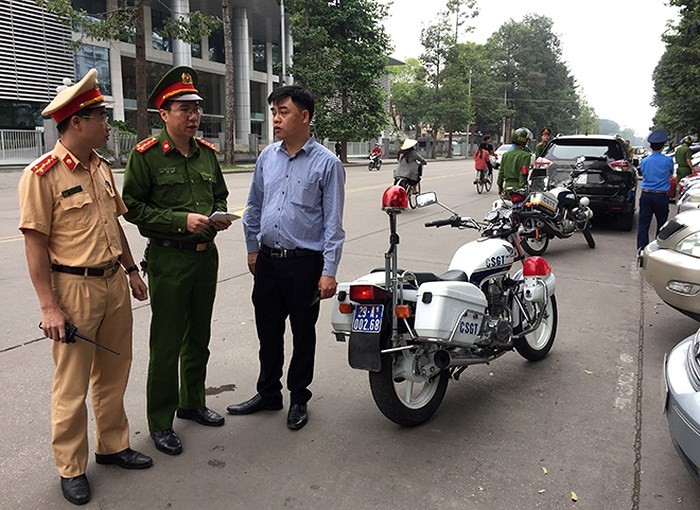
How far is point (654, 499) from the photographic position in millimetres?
2877

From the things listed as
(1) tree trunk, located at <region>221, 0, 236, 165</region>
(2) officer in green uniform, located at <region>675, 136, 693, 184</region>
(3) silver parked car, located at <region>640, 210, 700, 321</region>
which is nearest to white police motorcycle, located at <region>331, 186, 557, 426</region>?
A: (3) silver parked car, located at <region>640, 210, 700, 321</region>

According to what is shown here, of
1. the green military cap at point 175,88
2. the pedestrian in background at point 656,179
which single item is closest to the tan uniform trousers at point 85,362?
the green military cap at point 175,88

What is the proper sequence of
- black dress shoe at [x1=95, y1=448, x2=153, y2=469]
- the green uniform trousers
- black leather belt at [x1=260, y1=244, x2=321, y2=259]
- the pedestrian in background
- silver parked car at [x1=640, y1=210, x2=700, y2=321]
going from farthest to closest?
the pedestrian in background, silver parked car at [x1=640, y1=210, x2=700, y2=321], black leather belt at [x1=260, y1=244, x2=321, y2=259], the green uniform trousers, black dress shoe at [x1=95, y1=448, x2=153, y2=469]

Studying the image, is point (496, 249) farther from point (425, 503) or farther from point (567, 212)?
point (567, 212)

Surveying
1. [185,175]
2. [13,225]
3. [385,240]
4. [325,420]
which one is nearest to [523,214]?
[325,420]

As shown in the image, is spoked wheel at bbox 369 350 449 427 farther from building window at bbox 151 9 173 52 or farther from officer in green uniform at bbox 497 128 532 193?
building window at bbox 151 9 173 52

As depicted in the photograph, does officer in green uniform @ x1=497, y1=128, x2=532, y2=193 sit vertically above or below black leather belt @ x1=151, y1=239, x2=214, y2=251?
above

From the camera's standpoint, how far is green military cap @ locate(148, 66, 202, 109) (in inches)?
126

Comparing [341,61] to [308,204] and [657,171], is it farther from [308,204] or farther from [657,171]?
[308,204]

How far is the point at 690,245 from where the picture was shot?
4930mm

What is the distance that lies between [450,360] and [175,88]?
221 centimetres

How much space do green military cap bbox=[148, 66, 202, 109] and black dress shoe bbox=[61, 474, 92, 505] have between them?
194cm

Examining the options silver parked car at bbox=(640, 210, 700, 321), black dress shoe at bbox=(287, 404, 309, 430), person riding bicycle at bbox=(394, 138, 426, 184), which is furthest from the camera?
person riding bicycle at bbox=(394, 138, 426, 184)

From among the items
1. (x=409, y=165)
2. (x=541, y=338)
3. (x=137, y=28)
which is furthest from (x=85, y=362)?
(x=137, y=28)
